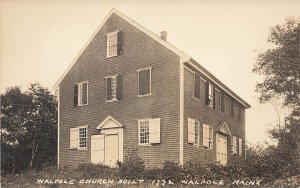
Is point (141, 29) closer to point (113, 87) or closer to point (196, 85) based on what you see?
point (113, 87)

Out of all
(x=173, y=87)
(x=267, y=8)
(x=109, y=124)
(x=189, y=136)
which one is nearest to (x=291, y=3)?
(x=267, y=8)

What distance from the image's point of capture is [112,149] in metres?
19.1

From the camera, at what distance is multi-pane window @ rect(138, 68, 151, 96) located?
18.1 m

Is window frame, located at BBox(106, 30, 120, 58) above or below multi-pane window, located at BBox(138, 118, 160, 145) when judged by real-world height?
above

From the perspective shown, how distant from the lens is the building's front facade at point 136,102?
1728 cm

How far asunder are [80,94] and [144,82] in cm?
456

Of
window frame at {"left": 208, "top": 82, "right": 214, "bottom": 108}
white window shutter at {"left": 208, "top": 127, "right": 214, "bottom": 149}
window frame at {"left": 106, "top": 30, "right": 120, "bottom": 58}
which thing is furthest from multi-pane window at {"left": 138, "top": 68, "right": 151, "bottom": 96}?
white window shutter at {"left": 208, "top": 127, "right": 214, "bottom": 149}

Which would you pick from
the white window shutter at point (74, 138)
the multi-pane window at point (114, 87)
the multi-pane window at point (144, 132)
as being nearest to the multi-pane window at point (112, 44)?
the multi-pane window at point (114, 87)

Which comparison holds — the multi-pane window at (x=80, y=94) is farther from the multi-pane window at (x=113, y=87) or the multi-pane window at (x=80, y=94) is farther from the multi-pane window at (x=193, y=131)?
the multi-pane window at (x=193, y=131)

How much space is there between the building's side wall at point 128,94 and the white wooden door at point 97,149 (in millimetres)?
453

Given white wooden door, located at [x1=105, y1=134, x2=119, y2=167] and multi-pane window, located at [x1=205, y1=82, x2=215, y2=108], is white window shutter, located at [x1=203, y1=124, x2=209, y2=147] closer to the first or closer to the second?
multi-pane window, located at [x1=205, y1=82, x2=215, y2=108]

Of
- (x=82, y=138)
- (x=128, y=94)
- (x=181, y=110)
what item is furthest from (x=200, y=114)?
(x=82, y=138)

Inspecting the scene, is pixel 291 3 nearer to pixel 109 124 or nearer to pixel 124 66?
pixel 124 66

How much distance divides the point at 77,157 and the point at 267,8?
1234cm
